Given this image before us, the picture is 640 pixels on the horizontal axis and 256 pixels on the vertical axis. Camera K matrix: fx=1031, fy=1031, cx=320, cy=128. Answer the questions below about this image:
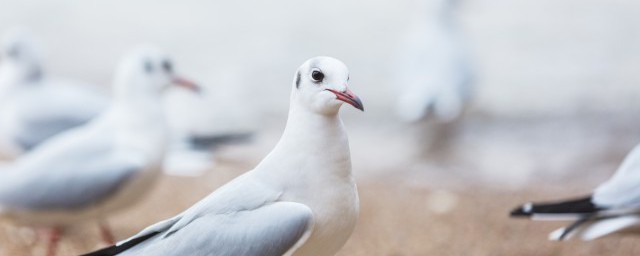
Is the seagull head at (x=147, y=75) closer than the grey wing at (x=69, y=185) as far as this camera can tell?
No

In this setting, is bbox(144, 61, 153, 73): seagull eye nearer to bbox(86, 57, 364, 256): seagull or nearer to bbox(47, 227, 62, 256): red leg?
bbox(47, 227, 62, 256): red leg

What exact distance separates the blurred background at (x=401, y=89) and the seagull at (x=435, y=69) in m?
0.08

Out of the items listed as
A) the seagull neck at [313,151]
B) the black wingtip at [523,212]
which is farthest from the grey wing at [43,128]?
the seagull neck at [313,151]

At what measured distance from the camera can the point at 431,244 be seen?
4324 mm

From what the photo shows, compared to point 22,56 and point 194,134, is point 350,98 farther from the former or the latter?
point 22,56

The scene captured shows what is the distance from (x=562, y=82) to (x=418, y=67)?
114 inches

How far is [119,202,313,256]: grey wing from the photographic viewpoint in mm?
2459

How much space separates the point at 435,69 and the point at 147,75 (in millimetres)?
2481

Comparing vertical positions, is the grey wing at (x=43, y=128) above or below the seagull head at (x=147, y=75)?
above

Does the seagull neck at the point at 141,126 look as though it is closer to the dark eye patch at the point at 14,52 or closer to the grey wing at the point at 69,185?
the grey wing at the point at 69,185

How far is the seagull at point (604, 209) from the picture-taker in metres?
3.17

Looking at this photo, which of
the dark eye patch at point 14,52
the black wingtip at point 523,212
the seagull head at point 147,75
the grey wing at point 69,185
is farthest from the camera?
the dark eye patch at point 14,52

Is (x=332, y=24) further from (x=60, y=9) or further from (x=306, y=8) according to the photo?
(x=60, y=9)

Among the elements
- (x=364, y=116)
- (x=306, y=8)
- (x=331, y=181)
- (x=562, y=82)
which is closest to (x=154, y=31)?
(x=306, y=8)
